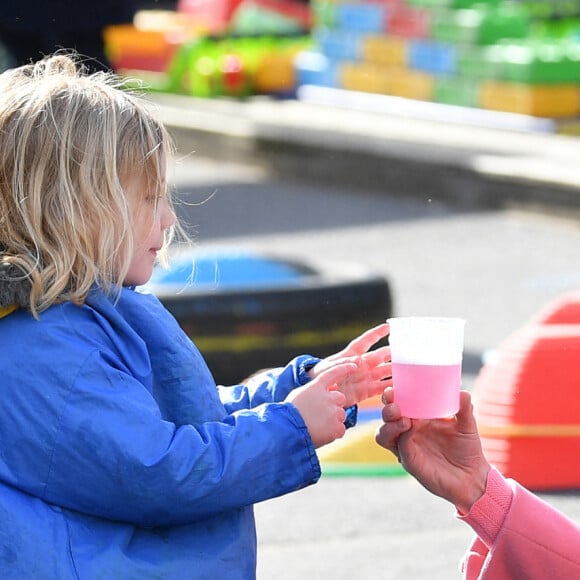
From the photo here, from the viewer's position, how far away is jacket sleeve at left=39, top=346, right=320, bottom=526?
2.04 metres

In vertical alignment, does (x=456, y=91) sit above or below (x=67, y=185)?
below

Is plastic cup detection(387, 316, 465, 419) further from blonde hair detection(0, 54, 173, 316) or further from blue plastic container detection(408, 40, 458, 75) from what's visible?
blue plastic container detection(408, 40, 458, 75)

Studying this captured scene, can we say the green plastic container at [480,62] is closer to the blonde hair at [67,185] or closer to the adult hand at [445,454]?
the adult hand at [445,454]

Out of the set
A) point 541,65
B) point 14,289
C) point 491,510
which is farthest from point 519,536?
point 541,65

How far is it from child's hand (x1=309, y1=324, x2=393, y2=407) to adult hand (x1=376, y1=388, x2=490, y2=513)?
0.06 metres

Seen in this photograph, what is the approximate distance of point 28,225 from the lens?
2.11 metres

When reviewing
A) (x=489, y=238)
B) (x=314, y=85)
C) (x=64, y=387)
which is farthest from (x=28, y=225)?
(x=314, y=85)

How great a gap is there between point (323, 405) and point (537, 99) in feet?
33.5

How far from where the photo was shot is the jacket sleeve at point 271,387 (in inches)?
96.7

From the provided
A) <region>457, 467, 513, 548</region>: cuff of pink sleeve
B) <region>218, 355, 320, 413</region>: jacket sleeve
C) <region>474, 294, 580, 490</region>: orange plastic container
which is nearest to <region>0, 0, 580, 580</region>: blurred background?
<region>474, 294, 580, 490</region>: orange plastic container

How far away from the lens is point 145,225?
7.22ft

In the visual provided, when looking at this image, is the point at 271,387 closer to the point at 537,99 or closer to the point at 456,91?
the point at 537,99

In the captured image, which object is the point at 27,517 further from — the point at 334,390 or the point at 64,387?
the point at 334,390

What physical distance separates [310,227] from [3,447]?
25.2 feet
